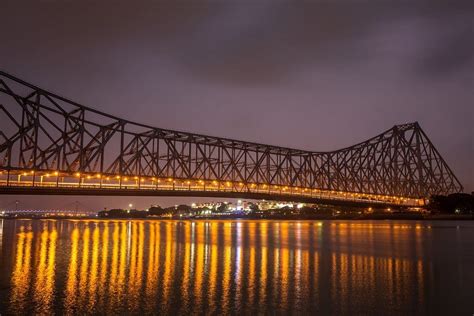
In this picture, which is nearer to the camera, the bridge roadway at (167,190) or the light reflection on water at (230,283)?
the light reflection on water at (230,283)

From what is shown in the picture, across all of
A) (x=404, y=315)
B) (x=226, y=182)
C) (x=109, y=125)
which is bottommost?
(x=404, y=315)

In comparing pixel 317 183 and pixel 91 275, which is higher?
pixel 317 183

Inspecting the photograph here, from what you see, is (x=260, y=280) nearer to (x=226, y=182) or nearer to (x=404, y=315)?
(x=404, y=315)

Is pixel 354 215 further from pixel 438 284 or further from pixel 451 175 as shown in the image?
pixel 438 284

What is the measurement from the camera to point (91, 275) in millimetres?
17094

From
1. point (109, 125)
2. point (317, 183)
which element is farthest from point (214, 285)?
point (317, 183)

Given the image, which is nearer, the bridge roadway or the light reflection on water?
the light reflection on water

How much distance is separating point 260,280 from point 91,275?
20.2 feet

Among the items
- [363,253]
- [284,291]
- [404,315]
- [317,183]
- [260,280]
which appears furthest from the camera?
[317,183]

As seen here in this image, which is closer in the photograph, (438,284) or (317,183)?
(438,284)

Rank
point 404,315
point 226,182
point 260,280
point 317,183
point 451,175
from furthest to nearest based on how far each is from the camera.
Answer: point 451,175
point 317,183
point 226,182
point 260,280
point 404,315

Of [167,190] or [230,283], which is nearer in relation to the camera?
[230,283]

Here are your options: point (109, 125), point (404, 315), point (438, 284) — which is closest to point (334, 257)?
point (438, 284)

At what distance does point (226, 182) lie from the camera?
88.8m
